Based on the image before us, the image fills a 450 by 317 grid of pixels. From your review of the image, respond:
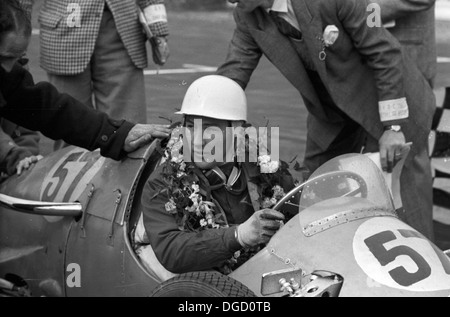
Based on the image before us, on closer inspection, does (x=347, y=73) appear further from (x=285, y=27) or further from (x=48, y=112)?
(x=48, y=112)

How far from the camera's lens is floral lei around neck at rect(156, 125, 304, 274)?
355 centimetres

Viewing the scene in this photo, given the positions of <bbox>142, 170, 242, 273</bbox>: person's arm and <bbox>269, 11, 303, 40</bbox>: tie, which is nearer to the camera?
<bbox>142, 170, 242, 273</bbox>: person's arm

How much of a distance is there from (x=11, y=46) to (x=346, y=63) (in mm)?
1506

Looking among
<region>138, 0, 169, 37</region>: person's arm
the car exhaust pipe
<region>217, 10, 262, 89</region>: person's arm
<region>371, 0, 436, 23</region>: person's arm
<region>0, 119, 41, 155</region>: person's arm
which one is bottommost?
<region>0, 119, 41, 155</region>: person's arm

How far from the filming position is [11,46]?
3.95 metres

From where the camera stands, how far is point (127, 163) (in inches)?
160

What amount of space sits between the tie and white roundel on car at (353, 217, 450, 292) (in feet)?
4.32

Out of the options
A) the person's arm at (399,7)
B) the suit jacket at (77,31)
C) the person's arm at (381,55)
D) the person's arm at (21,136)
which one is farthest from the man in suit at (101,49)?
the person's arm at (381,55)

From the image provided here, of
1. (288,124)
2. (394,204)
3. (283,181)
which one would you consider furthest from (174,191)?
(288,124)

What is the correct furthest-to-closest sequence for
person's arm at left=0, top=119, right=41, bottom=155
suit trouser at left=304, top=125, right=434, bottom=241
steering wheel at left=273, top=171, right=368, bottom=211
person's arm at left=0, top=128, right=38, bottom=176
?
1. person's arm at left=0, top=119, right=41, bottom=155
2. suit trouser at left=304, top=125, right=434, bottom=241
3. person's arm at left=0, top=128, right=38, bottom=176
4. steering wheel at left=273, top=171, right=368, bottom=211

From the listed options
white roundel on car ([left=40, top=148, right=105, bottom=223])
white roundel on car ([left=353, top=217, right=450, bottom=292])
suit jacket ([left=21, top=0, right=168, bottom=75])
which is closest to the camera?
white roundel on car ([left=353, top=217, right=450, bottom=292])

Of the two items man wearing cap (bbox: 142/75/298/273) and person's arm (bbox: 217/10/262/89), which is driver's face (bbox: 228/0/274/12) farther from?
man wearing cap (bbox: 142/75/298/273)

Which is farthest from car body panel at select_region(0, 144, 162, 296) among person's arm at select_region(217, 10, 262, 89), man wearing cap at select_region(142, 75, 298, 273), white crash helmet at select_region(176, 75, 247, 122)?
person's arm at select_region(217, 10, 262, 89)
